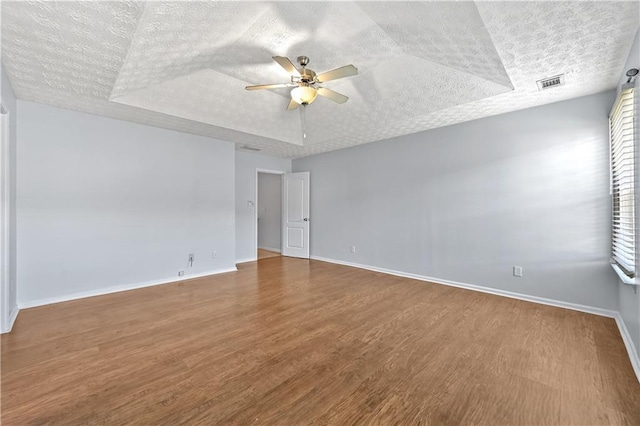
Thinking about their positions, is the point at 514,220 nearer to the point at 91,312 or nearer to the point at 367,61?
the point at 367,61

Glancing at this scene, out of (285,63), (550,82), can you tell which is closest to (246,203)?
A: (285,63)

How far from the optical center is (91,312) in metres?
3.16

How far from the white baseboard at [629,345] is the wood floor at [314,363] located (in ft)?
0.18

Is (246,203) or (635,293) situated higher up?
(246,203)

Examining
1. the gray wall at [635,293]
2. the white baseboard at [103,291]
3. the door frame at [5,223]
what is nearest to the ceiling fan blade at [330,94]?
the gray wall at [635,293]

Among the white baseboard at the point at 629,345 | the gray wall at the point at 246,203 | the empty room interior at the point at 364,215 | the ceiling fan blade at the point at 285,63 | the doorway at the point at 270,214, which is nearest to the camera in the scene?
the empty room interior at the point at 364,215

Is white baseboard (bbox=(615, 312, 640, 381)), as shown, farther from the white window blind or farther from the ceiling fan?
the ceiling fan

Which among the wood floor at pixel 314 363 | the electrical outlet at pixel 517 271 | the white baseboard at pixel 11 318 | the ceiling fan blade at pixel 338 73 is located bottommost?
the wood floor at pixel 314 363

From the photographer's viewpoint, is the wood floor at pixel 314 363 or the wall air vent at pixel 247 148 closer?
the wood floor at pixel 314 363

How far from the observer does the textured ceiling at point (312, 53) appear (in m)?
2.06

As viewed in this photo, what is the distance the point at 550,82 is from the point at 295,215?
5209mm

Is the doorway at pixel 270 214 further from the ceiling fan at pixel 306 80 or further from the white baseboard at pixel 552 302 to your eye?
the ceiling fan at pixel 306 80

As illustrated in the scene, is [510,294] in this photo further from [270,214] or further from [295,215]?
[270,214]

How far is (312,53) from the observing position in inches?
120
